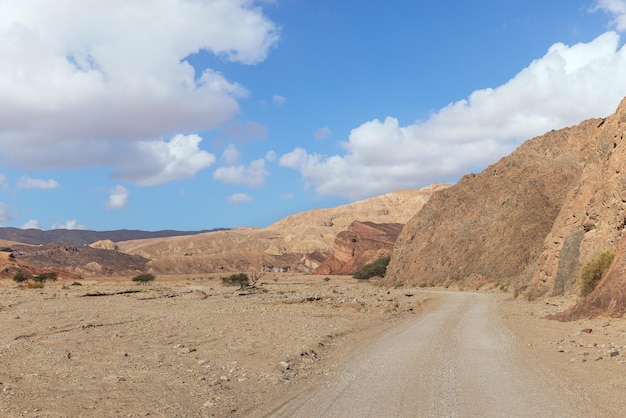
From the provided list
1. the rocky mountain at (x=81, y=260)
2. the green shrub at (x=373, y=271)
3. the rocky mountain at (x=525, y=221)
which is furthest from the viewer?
the rocky mountain at (x=81, y=260)

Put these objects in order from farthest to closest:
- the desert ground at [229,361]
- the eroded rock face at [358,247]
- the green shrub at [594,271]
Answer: the eroded rock face at [358,247]
the green shrub at [594,271]
the desert ground at [229,361]

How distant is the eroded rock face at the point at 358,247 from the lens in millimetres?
117812

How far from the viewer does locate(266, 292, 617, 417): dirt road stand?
8070 mm

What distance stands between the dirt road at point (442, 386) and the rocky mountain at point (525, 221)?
21367 millimetres

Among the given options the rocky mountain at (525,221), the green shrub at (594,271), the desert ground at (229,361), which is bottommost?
the desert ground at (229,361)

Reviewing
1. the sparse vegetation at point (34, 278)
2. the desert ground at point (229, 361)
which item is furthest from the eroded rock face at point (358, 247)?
the desert ground at point (229, 361)

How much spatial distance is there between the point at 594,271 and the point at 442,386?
20576 millimetres

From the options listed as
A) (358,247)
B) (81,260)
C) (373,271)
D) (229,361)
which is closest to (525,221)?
(373,271)

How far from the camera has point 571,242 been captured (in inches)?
1393

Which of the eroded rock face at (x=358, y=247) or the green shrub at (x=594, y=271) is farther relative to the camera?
the eroded rock face at (x=358, y=247)

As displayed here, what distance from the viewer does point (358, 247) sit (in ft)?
409

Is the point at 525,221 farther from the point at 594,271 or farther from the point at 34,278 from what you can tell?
the point at 34,278

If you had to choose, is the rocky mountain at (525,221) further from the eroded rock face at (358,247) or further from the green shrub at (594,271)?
the eroded rock face at (358,247)

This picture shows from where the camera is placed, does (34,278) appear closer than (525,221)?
No
